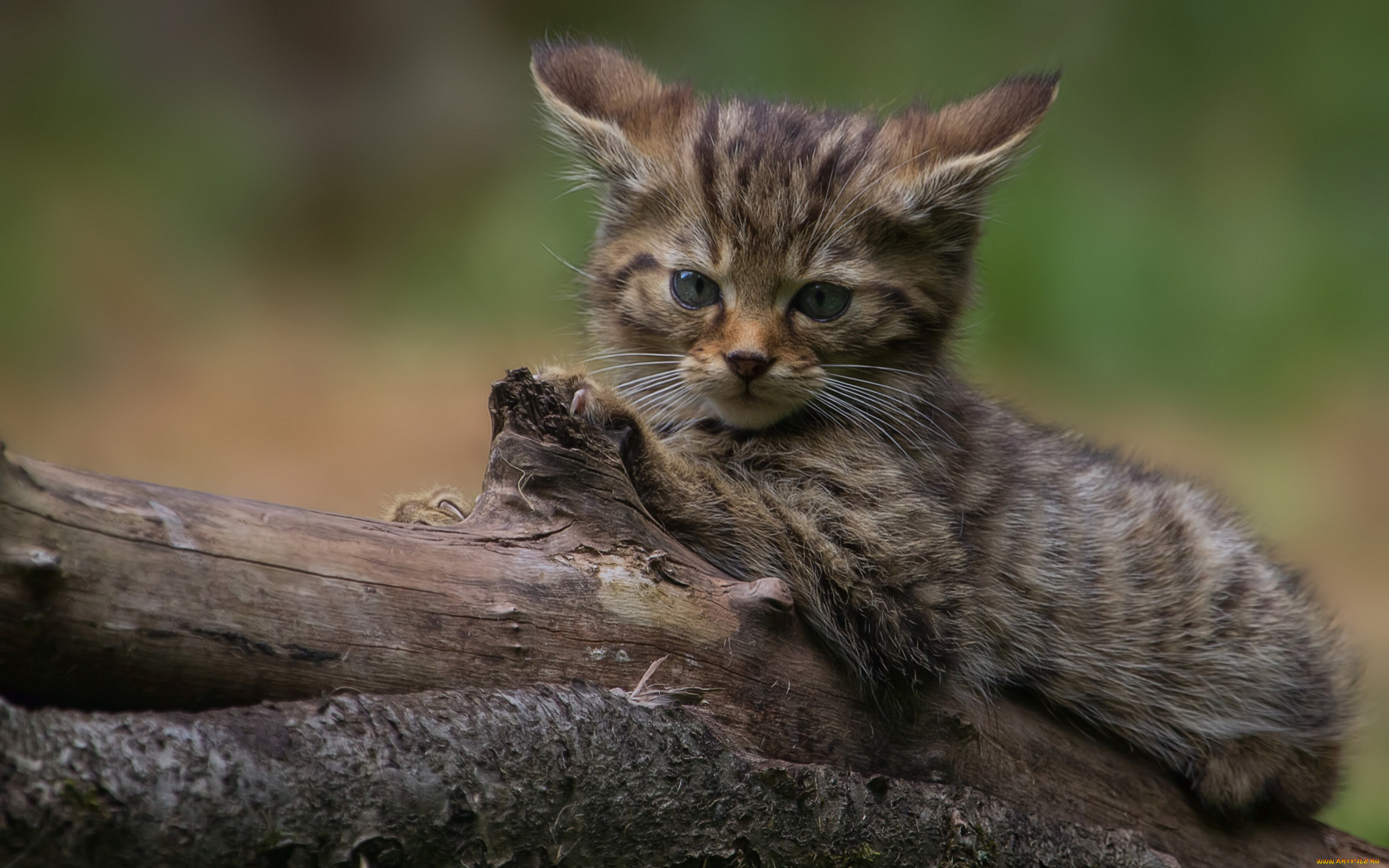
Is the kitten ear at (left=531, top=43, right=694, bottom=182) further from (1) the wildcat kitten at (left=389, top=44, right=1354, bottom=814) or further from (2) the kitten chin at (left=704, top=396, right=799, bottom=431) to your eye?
(2) the kitten chin at (left=704, top=396, right=799, bottom=431)

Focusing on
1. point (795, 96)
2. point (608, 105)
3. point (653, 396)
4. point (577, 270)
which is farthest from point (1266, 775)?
point (795, 96)

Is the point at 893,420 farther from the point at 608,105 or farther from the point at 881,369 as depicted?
the point at 608,105

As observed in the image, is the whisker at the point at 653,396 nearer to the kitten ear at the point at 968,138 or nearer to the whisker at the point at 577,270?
the whisker at the point at 577,270

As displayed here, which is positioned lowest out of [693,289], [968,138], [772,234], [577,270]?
[693,289]

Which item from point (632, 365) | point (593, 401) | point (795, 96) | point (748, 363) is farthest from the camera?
point (795, 96)

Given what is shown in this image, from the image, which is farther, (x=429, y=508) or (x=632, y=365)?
(x=632, y=365)

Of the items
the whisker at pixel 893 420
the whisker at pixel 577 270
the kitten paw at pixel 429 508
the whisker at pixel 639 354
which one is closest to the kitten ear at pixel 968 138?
the whisker at pixel 893 420

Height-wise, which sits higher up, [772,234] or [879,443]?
[772,234]
